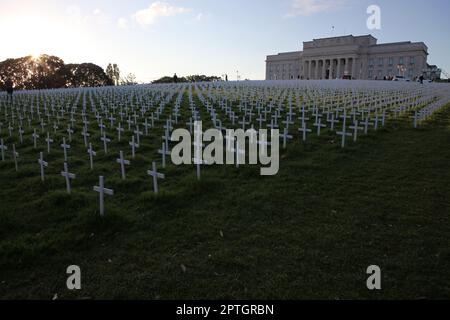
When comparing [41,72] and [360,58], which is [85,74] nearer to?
[41,72]

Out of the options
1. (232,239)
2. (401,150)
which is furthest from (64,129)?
(401,150)

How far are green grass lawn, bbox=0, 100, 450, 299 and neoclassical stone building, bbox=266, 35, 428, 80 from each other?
66625 millimetres

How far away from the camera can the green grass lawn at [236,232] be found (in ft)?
11.5

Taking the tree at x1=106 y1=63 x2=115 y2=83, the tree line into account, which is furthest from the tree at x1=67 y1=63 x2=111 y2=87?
the tree at x1=106 y1=63 x2=115 y2=83

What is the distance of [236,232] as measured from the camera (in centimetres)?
457

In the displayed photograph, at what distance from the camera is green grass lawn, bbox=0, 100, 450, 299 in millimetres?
3492

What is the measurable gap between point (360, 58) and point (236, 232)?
8121 centimetres

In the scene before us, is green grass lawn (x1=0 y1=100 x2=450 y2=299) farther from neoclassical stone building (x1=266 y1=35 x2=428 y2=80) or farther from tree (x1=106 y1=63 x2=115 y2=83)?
neoclassical stone building (x1=266 y1=35 x2=428 y2=80)

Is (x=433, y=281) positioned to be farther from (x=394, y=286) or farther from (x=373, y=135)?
(x=373, y=135)

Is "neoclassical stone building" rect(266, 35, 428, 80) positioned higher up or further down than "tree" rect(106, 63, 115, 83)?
higher up
